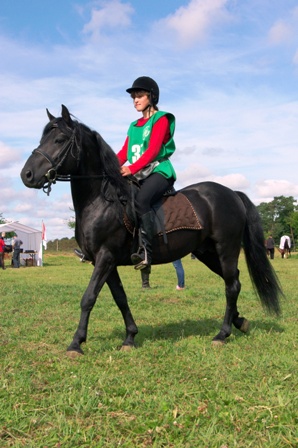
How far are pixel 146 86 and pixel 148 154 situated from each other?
93cm

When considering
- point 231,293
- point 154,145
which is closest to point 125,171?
point 154,145

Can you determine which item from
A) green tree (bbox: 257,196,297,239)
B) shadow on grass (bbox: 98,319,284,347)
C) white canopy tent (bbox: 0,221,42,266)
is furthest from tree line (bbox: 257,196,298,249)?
shadow on grass (bbox: 98,319,284,347)

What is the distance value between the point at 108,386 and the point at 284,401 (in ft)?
4.95

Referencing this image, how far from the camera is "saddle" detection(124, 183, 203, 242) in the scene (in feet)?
20.0

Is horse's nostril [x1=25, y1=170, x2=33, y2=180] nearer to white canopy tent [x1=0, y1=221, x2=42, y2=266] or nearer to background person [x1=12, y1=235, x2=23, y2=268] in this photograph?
background person [x1=12, y1=235, x2=23, y2=268]

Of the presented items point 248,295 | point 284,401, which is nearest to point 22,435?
point 284,401

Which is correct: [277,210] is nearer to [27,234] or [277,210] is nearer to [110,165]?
[27,234]

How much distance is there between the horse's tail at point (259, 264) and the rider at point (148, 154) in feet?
5.15

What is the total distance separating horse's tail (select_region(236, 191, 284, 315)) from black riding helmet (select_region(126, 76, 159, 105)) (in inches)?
87.9

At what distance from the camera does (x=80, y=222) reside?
19.1ft

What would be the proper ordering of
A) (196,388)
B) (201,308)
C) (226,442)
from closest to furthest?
(226,442), (196,388), (201,308)

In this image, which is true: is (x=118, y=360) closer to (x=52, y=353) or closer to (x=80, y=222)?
(x=52, y=353)

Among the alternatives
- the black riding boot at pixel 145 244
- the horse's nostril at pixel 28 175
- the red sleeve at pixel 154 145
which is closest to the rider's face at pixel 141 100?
the red sleeve at pixel 154 145

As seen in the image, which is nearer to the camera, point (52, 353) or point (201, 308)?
point (52, 353)
